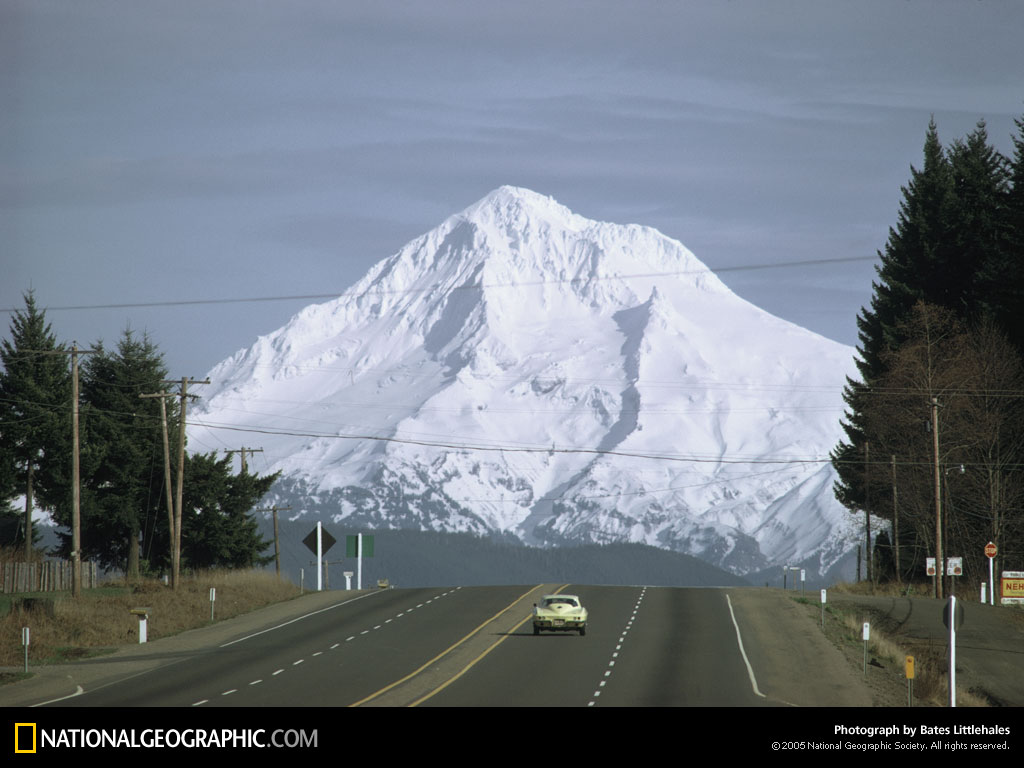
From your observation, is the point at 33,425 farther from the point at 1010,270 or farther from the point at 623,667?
the point at 1010,270

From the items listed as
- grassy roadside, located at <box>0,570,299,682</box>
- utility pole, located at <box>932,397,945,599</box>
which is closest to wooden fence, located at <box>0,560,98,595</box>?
grassy roadside, located at <box>0,570,299,682</box>

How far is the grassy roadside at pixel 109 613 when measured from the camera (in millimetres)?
47469

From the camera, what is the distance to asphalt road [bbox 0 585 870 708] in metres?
33.3

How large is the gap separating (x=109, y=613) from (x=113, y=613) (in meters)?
0.27

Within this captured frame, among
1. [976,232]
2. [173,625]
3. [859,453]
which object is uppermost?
[976,232]

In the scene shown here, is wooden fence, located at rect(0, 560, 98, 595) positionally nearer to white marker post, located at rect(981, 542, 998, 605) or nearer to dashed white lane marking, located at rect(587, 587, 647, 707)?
dashed white lane marking, located at rect(587, 587, 647, 707)

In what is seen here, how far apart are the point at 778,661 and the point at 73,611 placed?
30.1m

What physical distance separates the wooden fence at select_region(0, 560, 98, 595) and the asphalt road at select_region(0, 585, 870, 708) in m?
12.6

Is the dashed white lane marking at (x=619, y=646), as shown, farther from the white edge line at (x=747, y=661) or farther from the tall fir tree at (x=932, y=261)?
the tall fir tree at (x=932, y=261)
